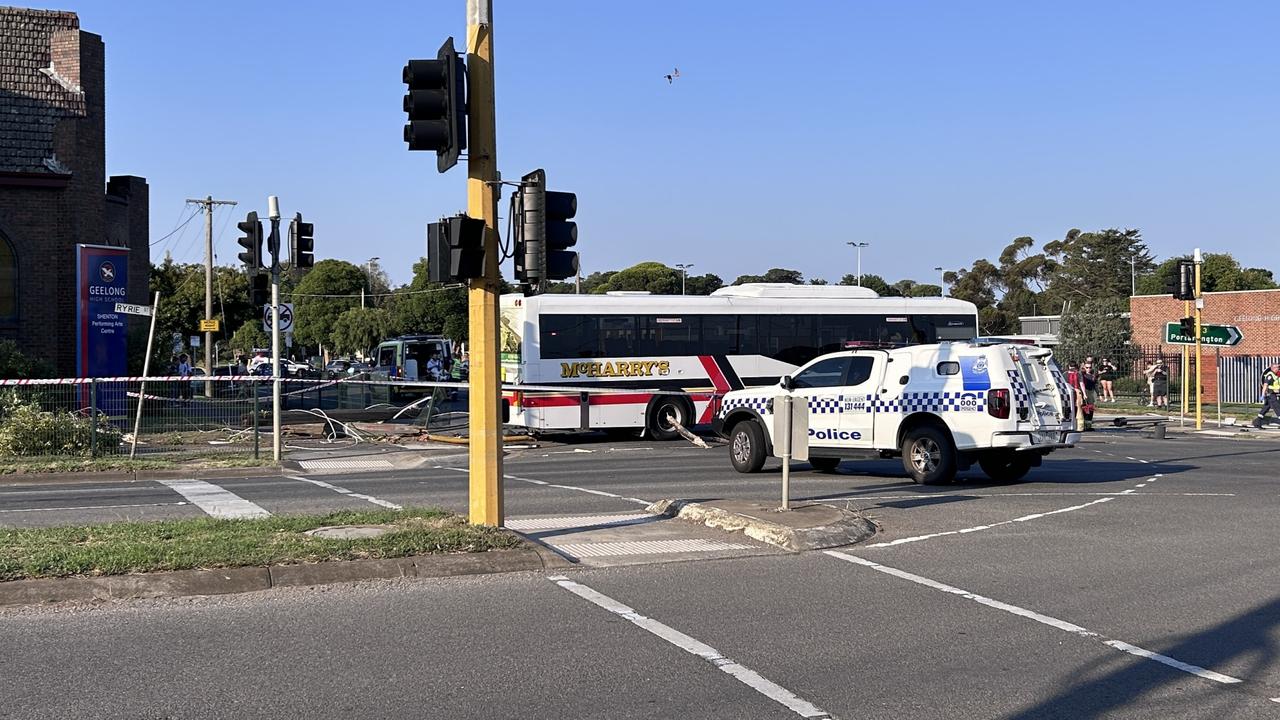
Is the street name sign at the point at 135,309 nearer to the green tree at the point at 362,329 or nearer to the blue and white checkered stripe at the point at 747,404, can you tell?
the blue and white checkered stripe at the point at 747,404

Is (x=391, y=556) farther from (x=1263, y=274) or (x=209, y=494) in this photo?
(x=1263, y=274)

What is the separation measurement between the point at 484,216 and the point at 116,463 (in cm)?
1137

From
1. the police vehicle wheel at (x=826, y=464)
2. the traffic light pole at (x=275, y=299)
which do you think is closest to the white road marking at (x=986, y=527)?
the police vehicle wheel at (x=826, y=464)

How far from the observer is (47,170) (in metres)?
30.1

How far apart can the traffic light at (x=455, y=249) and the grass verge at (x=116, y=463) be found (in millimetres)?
10749

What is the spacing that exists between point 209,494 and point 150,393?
7.79 m

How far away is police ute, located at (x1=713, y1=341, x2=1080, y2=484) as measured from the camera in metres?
16.1

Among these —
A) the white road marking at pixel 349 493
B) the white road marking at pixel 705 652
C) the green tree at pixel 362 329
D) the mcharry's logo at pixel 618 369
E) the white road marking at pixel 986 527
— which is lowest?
the white road marking at pixel 705 652

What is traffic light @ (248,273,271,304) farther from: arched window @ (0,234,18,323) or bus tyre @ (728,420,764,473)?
arched window @ (0,234,18,323)

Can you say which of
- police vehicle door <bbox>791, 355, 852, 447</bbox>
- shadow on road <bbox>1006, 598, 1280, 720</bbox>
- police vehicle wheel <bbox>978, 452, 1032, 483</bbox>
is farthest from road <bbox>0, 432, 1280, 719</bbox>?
police vehicle door <bbox>791, 355, 852, 447</bbox>

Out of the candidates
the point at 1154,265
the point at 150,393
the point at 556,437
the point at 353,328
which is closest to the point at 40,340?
the point at 150,393

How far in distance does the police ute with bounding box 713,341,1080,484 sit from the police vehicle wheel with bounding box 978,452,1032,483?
0.01 meters

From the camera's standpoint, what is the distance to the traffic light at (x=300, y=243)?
19234 millimetres

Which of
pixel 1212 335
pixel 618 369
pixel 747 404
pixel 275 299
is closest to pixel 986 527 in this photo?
pixel 747 404
